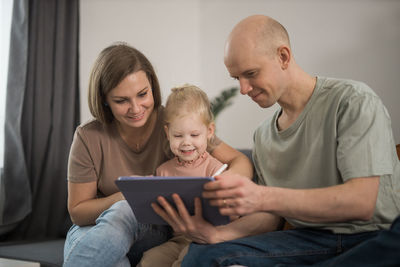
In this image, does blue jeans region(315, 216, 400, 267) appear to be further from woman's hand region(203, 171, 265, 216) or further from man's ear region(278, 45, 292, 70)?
man's ear region(278, 45, 292, 70)

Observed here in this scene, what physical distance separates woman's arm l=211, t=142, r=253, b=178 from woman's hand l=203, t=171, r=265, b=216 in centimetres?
46

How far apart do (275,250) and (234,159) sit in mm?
547

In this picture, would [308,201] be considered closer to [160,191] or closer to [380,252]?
[380,252]

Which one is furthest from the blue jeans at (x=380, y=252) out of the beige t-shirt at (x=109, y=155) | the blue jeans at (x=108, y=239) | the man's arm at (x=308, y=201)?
the beige t-shirt at (x=109, y=155)

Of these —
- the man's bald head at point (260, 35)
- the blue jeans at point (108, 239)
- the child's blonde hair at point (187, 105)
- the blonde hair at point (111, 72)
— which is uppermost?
the man's bald head at point (260, 35)

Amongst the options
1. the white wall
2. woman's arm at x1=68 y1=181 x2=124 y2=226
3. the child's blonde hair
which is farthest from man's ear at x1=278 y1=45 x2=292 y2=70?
the white wall

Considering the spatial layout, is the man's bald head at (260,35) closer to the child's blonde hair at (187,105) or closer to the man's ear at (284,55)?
the man's ear at (284,55)

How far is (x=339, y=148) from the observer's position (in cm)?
139

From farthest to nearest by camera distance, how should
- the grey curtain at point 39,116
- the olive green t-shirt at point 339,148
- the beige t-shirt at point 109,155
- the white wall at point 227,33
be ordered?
1. the grey curtain at point 39,116
2. the white wall at point 227,33
3. the beige t-shirt at point 109,155
4. the olive green t-shirt at point 339,148

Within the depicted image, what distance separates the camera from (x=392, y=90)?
8.51ft

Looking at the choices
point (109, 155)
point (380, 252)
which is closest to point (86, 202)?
point (109, 155)

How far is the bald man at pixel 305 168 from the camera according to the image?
128 centimetres

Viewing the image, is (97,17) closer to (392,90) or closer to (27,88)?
(27,88)

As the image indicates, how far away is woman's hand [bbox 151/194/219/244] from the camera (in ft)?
4.45
